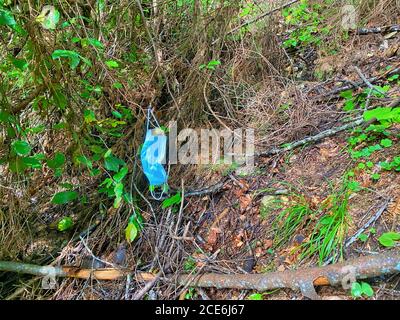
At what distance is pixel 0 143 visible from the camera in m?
1.86

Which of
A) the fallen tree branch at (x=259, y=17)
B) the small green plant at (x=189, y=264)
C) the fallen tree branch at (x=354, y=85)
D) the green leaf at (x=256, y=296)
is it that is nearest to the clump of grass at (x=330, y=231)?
the green leaf at (x=256, y=296)

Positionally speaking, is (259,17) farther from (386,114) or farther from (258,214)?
(258,214)

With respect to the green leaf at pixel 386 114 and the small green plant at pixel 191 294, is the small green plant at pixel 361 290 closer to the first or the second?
the small green plant at pixel 191 294

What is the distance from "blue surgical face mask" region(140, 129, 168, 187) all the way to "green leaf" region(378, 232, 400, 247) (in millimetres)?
1218

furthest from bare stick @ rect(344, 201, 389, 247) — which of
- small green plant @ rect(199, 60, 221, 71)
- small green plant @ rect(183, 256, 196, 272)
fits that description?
small green plant @ rect(199, 60, 221, 71)

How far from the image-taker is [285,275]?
64.0 inches

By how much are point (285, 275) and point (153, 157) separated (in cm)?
101

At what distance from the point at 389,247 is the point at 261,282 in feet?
1.98

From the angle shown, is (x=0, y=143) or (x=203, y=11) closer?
(x=0, y=143)

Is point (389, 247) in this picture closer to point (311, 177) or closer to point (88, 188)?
point (311, 177)

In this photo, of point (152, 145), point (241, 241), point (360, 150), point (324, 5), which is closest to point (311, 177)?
point (360, 150)

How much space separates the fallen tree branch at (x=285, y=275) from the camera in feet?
4.75

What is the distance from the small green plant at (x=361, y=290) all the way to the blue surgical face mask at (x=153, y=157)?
1.18 metres

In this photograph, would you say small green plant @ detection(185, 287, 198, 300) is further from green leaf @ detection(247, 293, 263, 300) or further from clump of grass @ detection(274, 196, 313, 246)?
clump of grass @ detection(274, 196, 313, 246)
